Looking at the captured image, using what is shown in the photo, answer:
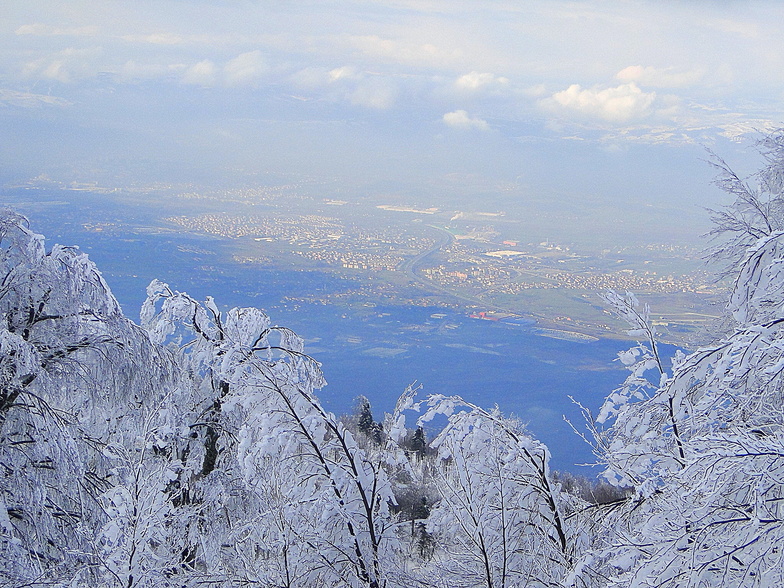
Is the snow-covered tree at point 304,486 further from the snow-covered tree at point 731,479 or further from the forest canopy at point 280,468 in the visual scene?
the snow-covered tree at point 731,479

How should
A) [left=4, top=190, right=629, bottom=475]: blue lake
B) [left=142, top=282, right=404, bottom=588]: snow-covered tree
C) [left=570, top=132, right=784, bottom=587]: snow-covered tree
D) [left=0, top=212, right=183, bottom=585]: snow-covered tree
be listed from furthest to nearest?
[left=4, top=190, right=629, bottom=475]: blue lake, [left=0, top=212, right=183, bottom=585]: snow-covered tree, [left=142, top=282, right=404, bottom=588]: snow-covered tree, [left=570, top=132, right=784, bottom=587]: snow-covered tree

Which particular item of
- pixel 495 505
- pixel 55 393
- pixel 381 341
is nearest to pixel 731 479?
pixel 495 505

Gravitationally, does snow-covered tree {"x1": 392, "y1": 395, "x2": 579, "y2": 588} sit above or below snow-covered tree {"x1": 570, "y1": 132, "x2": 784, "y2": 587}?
below

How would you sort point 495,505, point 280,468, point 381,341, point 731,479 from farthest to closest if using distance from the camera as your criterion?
point 381,341
point 495,505
point 280,468
point 731,479

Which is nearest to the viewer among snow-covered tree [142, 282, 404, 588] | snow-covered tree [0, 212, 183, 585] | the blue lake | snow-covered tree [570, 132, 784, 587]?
snow-covered tree [570, 132, 784, 587]

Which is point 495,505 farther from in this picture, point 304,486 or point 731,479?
point 731,479

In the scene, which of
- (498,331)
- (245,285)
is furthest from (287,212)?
(498,331)

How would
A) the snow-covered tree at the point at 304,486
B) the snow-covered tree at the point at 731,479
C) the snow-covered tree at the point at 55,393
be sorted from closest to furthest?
the snow-covered tree at the point at 731,479
the snow-covered tree at the point at 304,486
the snow-covered tree at the point at 55,393

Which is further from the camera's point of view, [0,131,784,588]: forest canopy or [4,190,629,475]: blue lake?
[4,190,629,475]: blue lake

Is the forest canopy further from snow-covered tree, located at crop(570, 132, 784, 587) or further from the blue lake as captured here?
the blue lake

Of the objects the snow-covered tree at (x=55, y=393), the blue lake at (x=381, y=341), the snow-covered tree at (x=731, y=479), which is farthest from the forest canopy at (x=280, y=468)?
the blue lake at (x=381, y=341)

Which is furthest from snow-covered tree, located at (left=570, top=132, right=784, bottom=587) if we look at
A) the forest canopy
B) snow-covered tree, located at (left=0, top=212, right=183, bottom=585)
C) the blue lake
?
the blue lake

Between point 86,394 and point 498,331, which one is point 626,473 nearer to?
point 86,394
